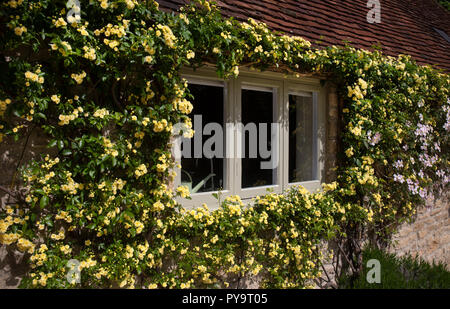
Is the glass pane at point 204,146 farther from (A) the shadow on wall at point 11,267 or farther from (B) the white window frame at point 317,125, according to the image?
(A) the shadow on wall at point 11,267

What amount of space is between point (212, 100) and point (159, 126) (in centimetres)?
90

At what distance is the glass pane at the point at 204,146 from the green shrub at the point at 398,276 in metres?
2.20

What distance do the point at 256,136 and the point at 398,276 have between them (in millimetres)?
2406

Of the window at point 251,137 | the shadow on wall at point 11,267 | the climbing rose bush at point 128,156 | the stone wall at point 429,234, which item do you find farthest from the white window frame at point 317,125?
the shadow on wall at point 11,267

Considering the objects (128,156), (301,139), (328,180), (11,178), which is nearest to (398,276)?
(328,180)

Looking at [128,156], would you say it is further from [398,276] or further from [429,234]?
[429,234]

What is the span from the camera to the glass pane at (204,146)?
137 inches

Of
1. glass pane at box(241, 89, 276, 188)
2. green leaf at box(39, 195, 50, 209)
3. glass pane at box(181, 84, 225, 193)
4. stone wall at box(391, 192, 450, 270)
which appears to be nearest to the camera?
green leaf at box(39, 195, 50, 209)

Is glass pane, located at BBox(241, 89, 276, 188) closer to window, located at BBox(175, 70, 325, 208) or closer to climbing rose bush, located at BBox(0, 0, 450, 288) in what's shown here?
window, located at BBox(175, 70, 325, 208)

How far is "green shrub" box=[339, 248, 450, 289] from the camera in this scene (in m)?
4.21

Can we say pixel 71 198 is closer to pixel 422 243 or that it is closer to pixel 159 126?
pixel 159 126

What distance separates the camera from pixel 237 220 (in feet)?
11.0

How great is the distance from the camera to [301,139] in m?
4.47

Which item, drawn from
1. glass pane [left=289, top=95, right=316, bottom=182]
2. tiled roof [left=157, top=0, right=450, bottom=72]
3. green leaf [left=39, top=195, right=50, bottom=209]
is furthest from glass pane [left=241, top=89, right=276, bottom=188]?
green leaf [left=39, top=195, right=50, bottom=209]
